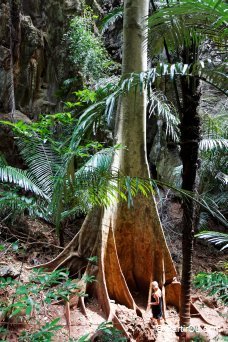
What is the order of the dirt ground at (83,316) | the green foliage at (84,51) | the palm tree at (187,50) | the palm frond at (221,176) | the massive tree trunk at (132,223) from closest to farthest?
the palm tree at (187,50) < the dirt ground at (83,316) < the massive tree trunk at (132,223) < the palm frond at (221,176) < the green foliage at (84,51)

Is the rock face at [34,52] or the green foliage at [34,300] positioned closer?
the green foliage at [34,300]

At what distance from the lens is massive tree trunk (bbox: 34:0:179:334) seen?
173 inches

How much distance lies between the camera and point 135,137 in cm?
454

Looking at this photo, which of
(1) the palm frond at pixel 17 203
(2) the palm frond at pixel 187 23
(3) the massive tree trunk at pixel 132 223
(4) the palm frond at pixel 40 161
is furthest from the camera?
(4) the palm frond at pixel 40 161

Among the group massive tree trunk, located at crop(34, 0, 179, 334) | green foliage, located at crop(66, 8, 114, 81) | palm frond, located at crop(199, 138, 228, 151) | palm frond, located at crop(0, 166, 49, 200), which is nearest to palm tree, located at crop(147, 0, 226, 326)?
massive tree trunk, located at crop(34, 0, 179, 334)

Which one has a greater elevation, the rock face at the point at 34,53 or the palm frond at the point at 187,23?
the rock face at the point at 34,53

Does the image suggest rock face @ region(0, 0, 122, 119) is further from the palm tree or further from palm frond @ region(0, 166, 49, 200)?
the palm tree

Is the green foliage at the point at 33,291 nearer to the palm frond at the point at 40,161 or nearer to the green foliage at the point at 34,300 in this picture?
the green foliage at the point at 34,300

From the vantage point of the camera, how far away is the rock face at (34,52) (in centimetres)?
664

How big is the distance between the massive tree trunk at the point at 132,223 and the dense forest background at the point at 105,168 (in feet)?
0.05

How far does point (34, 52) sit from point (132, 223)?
17.3 ft

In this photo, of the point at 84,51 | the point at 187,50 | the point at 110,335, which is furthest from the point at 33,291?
the point at 84,51

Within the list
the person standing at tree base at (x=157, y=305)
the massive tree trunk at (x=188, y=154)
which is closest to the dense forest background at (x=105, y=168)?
the massive tree trunk at (x=188, y=154)

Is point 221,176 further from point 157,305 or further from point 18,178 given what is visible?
point 18,178
